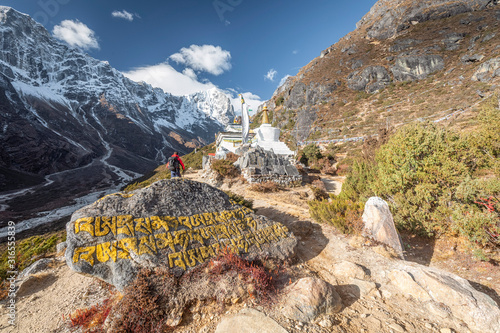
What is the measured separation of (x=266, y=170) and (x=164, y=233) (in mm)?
9284

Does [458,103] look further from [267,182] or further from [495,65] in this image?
[267,182]

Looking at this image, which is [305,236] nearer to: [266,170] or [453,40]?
[266,170]

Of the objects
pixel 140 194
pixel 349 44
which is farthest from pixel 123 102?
pixel 140 194

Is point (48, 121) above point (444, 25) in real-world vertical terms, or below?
below

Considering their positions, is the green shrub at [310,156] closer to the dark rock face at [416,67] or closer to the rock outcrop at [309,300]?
the rock outcrop at [309,300]

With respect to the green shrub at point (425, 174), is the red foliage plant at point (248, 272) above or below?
below

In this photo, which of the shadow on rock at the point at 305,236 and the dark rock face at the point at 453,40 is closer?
the shadow on rock at the point at 305,236

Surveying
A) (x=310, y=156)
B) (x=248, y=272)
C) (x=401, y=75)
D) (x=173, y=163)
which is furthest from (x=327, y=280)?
(x=401, y=75)

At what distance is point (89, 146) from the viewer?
7381cm

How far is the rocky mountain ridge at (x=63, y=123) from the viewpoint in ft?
146

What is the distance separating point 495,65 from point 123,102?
160794 mm

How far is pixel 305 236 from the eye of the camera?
20.4 ft

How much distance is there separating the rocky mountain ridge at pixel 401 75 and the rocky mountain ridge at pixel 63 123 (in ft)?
162

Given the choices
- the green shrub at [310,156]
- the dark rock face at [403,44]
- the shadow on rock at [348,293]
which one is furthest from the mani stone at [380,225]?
the dark rock face at [403,44]
